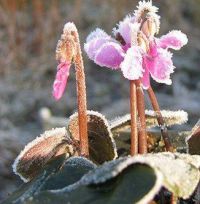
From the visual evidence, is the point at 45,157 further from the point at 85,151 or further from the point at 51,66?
the point at 51,66

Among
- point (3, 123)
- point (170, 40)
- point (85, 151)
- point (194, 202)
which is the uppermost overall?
point (170, 40)

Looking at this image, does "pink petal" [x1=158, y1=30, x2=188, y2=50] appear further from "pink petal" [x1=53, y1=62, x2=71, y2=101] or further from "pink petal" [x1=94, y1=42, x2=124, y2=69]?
"pink petal" [x1=53, y1=62, x2=71, y2=101]

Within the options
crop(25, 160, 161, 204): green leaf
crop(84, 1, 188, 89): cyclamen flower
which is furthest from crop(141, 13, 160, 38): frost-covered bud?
crop(25, 160, 161, 204): green leaf

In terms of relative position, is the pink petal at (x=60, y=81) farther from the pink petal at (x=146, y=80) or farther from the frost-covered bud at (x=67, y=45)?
the pink petal at (x=146, y=80)

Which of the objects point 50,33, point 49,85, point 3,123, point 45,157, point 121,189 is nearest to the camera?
point 121,189

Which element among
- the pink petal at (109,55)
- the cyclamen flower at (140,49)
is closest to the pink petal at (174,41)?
the cyclamen flower at (140,49)

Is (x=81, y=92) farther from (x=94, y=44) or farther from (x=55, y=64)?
(x=55, y=64)

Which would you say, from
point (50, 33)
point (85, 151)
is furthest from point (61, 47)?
point (50, 33)
